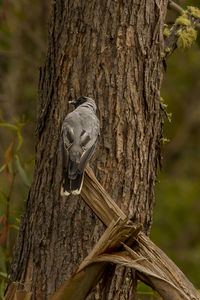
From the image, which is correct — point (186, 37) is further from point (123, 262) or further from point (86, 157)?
point (123, 262)

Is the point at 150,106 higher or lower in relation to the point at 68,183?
higher

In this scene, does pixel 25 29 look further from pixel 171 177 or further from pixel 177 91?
pixel 171 177

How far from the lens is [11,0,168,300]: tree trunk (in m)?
4.17

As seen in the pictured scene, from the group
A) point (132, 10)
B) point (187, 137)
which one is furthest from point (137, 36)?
point (187, 137)

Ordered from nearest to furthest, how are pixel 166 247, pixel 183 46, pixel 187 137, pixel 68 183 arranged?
pixel 68 183
pixel 183 46
pixel 166 247
pixel 187 137

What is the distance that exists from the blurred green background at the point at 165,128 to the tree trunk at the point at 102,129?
123 centimetres

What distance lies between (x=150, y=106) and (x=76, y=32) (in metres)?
0.73

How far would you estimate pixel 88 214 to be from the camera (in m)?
4.16

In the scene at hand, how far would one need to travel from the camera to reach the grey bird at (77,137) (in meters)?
3.96

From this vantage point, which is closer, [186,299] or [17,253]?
[186,299]

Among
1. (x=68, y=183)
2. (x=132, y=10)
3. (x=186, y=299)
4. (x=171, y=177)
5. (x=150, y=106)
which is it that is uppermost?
(x=132, y=10)

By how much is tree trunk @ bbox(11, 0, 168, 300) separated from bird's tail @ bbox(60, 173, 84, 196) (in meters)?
0.26

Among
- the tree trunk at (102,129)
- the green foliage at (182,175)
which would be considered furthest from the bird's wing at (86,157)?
the green foliage at (182,175)

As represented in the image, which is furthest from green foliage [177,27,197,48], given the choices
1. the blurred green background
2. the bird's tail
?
the blurred green background
